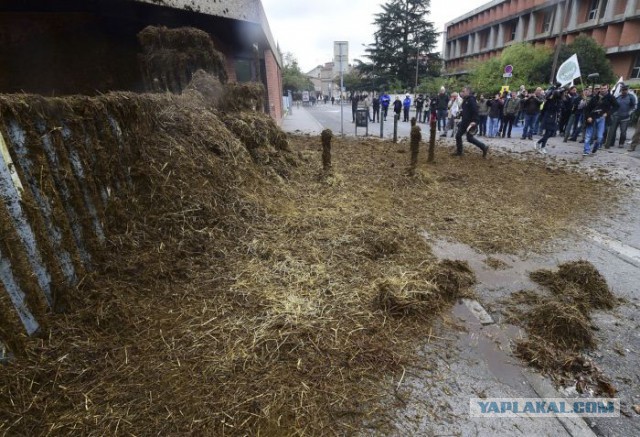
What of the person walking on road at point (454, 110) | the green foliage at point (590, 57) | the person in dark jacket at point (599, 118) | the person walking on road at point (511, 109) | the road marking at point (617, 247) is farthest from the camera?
the green foliage at point (590, 57)

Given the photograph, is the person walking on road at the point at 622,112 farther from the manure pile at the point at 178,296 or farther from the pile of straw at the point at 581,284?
the manure pile at the point at 178,296

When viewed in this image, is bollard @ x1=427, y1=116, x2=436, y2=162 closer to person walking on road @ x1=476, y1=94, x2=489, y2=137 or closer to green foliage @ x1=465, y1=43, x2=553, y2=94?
person walking on road @ x1=476, y1=94, x2=489, y2=137

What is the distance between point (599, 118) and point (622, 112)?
3.97 feet

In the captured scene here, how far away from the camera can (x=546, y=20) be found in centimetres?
4162

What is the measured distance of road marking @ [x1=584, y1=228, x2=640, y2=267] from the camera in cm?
432

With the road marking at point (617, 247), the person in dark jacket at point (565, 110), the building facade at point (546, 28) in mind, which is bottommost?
the road marking at point (617, 247)

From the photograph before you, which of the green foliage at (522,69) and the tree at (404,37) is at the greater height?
the tree at (404,37)

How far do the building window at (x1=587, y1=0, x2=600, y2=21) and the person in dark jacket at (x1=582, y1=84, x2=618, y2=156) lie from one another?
34.8 meters

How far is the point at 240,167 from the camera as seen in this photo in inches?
201

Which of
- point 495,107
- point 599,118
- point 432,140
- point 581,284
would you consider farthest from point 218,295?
point 495,107

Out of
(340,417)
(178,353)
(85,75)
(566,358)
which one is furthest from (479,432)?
(85,75)

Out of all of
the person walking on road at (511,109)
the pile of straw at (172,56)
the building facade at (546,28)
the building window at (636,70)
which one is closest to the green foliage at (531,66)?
the building facade at (546,28)

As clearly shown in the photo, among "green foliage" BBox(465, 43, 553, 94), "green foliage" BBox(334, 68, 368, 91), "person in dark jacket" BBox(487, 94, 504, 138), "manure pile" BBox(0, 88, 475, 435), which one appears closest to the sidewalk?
"person in dark jacket" BBox(487, 94, 504, 138)

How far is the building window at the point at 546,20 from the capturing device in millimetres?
40875
